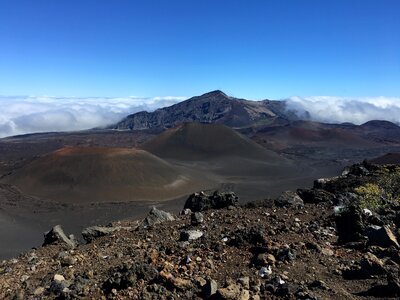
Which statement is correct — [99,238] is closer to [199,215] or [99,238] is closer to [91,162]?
[199,215]

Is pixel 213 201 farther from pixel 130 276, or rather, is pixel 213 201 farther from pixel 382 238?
pixel 130 276

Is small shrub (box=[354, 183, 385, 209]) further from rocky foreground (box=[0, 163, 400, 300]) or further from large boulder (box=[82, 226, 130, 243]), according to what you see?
large boulder (box=[82, 226, 130, 243])

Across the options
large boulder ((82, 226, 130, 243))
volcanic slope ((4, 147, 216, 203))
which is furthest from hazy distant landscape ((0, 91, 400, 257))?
large boulder ((82, 226, 130, 243))

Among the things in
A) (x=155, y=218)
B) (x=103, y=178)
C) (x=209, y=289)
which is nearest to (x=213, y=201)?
(x=155, y=218)

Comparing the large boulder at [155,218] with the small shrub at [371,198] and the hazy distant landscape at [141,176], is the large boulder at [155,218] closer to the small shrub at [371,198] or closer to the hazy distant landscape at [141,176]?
the small shrub at [371,198]

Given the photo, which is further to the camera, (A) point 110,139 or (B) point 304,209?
(A) point 110,139

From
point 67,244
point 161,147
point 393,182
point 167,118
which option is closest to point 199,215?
point 67,244

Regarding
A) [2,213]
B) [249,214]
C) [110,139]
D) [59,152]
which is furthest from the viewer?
[110,139]

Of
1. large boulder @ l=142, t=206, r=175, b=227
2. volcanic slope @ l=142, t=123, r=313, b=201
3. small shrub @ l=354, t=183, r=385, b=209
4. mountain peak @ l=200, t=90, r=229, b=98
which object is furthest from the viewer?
mountain peak @ l=200, t=90, r=229, b=98
